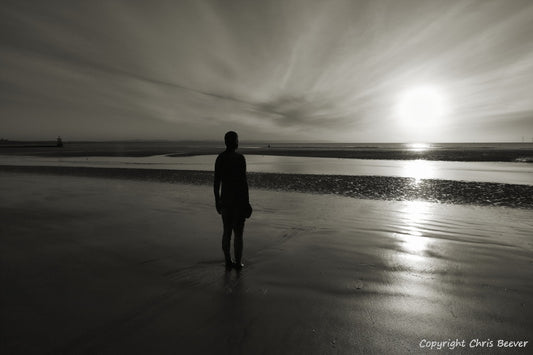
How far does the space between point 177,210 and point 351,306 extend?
26.8 feet

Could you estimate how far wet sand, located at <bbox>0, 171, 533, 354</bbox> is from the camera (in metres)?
3.36

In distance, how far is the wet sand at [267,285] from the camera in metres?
3.36

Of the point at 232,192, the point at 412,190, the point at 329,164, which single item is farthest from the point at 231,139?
the point at 329,164

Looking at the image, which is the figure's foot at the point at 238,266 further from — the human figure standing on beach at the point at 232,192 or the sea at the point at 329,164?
the sea at the point at 329,164

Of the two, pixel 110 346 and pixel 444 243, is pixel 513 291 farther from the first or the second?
pixel 110 346

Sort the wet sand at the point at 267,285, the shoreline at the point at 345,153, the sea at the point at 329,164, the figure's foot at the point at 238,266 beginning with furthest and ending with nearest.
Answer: the shoreline at the point at 345,153
the sea at the point at 329,164
the figure's foot at the point at 238,266
the wet sand at the point at 267,285

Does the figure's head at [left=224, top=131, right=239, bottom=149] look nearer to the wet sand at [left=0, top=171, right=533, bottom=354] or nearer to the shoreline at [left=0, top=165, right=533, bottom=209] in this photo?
the wet sand at [left=0, top=171, right=533, bottom=354]

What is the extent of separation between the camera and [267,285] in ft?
15.6

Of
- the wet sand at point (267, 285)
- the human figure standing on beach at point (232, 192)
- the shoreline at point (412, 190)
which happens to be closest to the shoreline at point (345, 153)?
the shoreline at point (412, 190)

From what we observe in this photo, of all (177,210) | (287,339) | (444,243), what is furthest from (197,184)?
(287,339)

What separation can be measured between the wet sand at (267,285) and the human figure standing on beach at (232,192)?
465 millimetres

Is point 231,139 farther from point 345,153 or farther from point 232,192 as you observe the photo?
point 345,153

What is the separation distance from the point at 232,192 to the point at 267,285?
1.86m

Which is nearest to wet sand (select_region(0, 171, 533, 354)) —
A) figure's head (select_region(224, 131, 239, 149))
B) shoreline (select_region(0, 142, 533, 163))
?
figure's head (select_region(224, 131, 239, 149))
